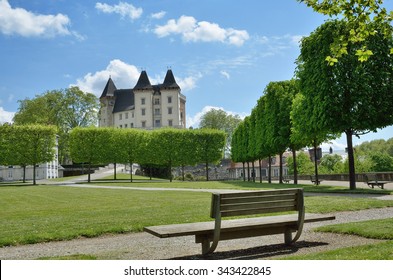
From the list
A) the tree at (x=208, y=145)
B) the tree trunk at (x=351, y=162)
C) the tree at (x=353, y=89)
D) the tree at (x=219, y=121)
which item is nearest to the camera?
the tree at (x=353, y=89)

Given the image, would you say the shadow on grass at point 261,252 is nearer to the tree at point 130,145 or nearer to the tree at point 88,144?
the tree at point 88,144

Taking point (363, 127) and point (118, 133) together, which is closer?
point (363, 127)

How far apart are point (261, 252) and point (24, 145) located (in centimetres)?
5484

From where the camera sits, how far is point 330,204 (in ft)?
51.0

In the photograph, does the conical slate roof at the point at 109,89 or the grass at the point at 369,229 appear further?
the conical slate roof at the point at 109,89

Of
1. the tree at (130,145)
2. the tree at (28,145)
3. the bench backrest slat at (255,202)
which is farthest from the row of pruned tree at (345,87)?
the tree at (28,145)

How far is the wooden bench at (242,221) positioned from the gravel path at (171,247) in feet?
1.15

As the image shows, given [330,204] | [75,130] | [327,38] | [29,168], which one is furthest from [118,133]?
[330,204]

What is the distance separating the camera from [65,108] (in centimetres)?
8675

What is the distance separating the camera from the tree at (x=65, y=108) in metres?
84.6

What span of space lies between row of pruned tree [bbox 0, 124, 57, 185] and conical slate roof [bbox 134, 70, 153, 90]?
59.5m

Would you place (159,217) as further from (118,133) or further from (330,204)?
(118,133)

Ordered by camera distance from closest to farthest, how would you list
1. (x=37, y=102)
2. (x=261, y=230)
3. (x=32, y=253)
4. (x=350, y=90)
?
(x=261, y=230)
(x=32, y=253)
(x=350, y=90)
(x=37, y=102)
